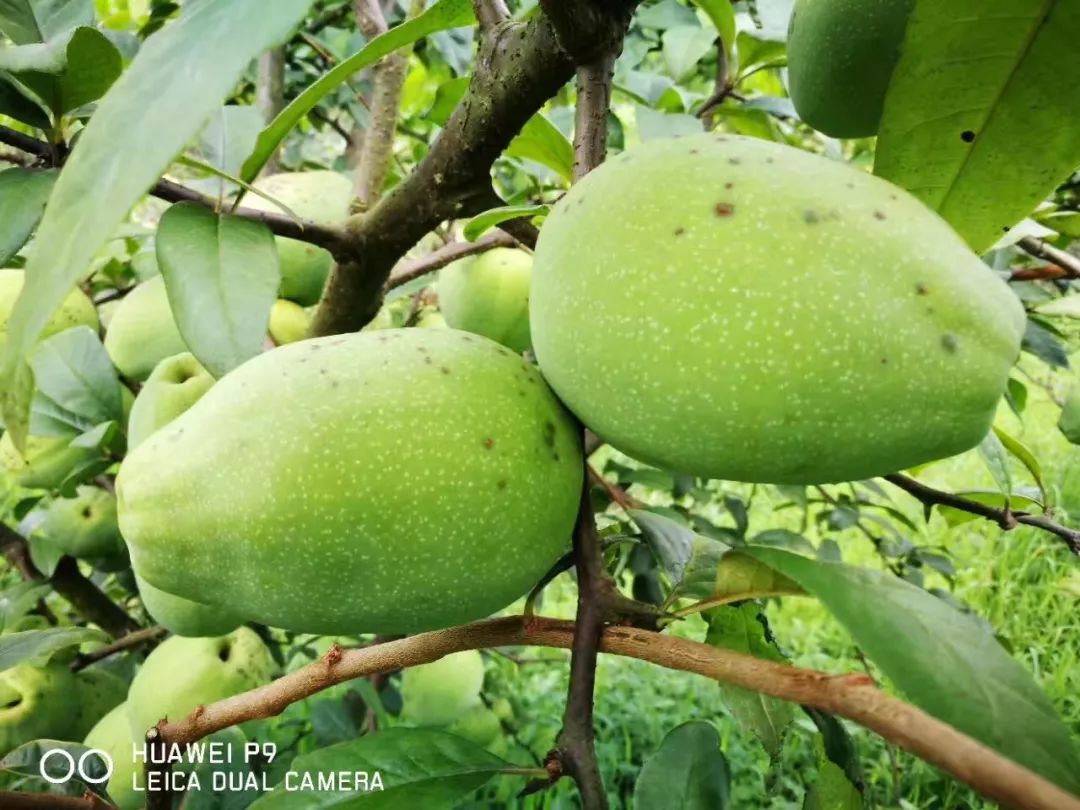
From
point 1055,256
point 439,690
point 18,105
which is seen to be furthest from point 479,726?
point 18,105

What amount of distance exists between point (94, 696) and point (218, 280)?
0.93 metres

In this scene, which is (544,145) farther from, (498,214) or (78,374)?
(78,374)

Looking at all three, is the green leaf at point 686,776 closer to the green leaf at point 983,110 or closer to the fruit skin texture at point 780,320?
the fruit skin texture at point 780,320

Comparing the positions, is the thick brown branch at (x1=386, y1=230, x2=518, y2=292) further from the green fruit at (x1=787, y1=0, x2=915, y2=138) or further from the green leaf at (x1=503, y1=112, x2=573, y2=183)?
the green fruit at (x1=787, y1=0, x2=915, y2=138)

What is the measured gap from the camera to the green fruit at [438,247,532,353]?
1.29 meters

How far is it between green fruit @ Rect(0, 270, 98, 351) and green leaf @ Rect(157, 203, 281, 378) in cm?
57

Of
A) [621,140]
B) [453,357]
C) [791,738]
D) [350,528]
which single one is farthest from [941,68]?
[791,738]

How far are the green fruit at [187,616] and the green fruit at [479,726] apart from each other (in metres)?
0.86

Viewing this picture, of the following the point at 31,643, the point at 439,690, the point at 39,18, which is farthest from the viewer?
the point at 439,690

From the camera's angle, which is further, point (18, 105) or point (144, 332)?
point (144, 332)

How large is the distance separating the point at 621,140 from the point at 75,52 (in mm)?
870

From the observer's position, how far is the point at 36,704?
4.11 feet

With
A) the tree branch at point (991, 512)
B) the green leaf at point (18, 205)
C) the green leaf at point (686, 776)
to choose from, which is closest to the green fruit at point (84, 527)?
the green leaf at point (18, 205)

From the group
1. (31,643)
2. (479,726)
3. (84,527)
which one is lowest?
(479,726)
